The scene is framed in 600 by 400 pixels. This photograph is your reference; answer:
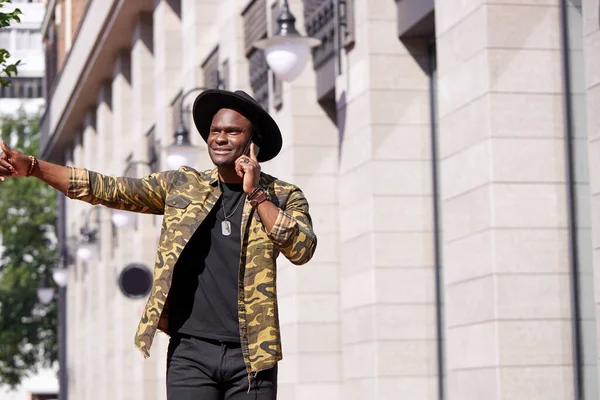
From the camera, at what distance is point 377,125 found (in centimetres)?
1464

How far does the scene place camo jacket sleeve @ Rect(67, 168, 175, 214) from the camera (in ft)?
19.5

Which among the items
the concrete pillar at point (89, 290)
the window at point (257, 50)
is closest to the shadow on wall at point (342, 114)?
the window at point (257, 50)

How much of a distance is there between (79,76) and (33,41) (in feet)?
235

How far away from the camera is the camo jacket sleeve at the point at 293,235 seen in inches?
222

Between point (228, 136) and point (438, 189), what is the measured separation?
8936 millimetres

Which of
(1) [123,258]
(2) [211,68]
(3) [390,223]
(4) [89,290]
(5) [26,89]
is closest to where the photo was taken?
(3) [390,223]

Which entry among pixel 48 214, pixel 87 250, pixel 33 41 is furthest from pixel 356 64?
pixel 33 41

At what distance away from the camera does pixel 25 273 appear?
60219mm

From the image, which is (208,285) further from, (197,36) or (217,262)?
(197,36)

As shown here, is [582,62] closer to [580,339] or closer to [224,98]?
[580,339]

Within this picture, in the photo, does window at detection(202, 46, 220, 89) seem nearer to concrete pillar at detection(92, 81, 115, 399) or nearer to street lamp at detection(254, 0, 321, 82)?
street lamp at detection(254, 0, 321, 82)

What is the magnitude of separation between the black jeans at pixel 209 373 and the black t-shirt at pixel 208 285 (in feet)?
0.17

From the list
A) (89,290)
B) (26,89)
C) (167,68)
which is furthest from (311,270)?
(26,89)

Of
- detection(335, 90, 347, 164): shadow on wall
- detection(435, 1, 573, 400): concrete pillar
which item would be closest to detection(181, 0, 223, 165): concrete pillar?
detection(335, 90, 347, 164): shadow on wall
